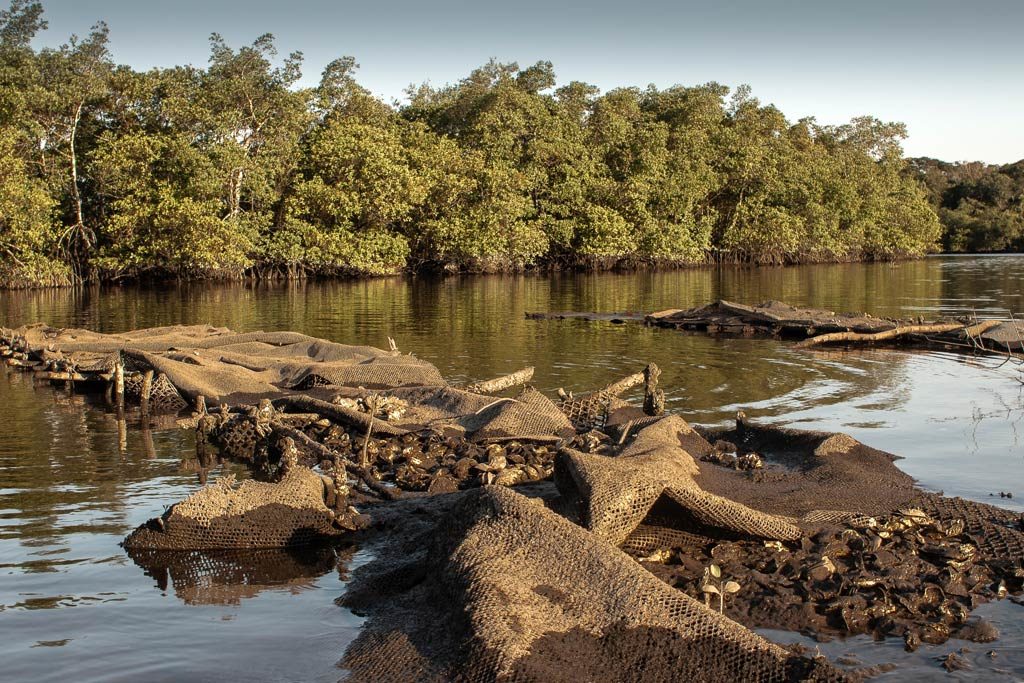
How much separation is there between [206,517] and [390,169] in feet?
129

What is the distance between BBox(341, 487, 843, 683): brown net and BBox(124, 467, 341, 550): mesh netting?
4.78ft

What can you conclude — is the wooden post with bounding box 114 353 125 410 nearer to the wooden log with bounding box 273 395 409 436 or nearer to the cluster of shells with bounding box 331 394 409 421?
the wooden log with bounding box 273 395 409 436

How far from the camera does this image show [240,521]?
22.8 ft

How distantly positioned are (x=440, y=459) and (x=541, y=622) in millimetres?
4458

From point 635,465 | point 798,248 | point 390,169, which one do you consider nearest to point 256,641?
point 635,465

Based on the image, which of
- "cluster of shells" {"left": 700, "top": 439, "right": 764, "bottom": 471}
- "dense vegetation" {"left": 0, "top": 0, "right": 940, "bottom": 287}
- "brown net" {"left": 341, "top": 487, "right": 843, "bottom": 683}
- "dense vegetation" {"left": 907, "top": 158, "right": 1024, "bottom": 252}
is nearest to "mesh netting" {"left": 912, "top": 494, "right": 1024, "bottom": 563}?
"cluster of shells" {"left": 700, "top": 439, "right": 764, "bottom": 471}

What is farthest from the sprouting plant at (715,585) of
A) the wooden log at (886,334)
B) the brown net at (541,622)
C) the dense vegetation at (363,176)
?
the dense vegetation at (363,176)

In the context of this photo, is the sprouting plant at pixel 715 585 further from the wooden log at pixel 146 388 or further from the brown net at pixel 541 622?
the wooden log at pixel 146 388

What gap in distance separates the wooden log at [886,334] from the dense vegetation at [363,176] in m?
27.2

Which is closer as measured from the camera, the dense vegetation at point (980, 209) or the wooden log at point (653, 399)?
the wooden log at point (653, 399)

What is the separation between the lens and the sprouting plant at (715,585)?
5633 mm

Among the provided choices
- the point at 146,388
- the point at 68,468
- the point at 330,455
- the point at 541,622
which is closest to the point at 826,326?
the point at 146,388

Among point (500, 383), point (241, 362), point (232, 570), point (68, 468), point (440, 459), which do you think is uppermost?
point (241, 362)

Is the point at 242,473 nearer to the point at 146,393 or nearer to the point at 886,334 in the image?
the point at 146,393
